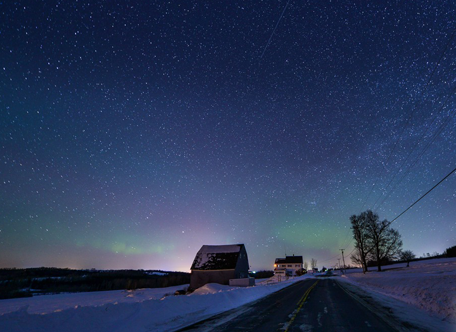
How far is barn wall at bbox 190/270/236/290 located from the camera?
1980 inches

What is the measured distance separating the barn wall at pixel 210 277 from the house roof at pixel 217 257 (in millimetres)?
824

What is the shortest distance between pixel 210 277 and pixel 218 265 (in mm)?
2785

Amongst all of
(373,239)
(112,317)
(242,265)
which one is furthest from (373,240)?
(112,317)

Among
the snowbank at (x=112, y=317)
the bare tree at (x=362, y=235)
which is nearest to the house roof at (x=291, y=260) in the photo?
the bare tree at (x=362, y=235)

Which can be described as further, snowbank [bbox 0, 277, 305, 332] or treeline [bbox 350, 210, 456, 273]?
treeline [bbox 350, 210, 456, 273]

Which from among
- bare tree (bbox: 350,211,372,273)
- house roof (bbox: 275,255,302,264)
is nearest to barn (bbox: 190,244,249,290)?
bare tree (bbox: 350,211,372,273)

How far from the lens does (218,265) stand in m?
52.2

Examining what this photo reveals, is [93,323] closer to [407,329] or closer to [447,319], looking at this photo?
[407,329]

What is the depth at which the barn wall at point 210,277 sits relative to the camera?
50.3 m

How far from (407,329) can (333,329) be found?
97.7 inches

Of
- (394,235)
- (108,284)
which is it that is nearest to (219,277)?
(108,284)

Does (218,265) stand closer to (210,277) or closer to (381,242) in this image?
(210,277)

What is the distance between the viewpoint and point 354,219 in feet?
204

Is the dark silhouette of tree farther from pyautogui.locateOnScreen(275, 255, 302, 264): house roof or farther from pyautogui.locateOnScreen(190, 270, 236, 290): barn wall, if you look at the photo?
pyautogui.locateOnScreen(275, 255, 302, 264): house roof
